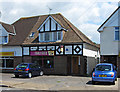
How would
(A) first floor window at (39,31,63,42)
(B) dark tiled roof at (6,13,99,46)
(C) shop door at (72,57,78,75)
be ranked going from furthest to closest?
(A) first floor window at (39,31,63,42)
(C) shop door at (72,57,78,75)
(B) dark tiled roof at (6,13,99,46)

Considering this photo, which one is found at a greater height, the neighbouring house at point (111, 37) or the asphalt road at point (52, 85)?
the neighbouring house at point (111, 37)

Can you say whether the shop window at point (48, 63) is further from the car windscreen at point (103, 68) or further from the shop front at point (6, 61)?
the car windscreen at point (103, 68)

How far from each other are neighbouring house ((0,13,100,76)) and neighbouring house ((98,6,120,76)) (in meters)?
2.32

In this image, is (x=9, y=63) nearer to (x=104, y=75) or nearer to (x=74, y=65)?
(x=74, y=65)

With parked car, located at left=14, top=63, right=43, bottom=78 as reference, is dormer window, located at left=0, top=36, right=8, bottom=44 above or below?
above

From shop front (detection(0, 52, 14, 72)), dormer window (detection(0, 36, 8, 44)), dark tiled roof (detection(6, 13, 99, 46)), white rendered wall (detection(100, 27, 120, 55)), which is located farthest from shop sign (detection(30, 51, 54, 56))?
white rendered wall (detection(100, 27, 120, 55))

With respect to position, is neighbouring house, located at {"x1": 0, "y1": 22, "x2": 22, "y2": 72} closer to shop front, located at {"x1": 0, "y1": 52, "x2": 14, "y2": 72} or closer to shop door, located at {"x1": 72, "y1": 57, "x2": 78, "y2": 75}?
shop front, located at {"x1": 0, "y1": 52, "x2": 14, "y2": 72}

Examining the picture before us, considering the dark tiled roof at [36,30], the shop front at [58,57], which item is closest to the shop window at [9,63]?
the dark tiled roof at [36,30]

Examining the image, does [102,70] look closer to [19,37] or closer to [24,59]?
[24,59]

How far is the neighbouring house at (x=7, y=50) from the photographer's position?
81.8 feet

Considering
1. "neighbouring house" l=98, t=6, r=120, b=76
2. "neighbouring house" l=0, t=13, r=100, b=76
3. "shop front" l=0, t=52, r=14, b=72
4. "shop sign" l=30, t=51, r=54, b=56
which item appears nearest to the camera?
"neighbouring house" l=98, t=6, r=120, b=76

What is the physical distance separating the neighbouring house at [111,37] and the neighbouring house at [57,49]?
2321mm

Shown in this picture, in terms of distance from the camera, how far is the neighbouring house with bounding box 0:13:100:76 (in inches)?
845

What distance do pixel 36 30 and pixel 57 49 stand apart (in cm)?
559
